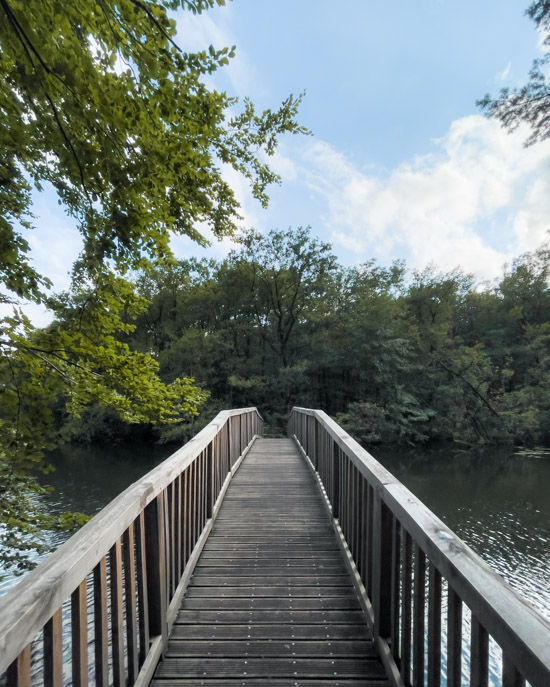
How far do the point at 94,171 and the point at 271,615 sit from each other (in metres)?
3.19

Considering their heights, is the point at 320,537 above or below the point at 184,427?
above

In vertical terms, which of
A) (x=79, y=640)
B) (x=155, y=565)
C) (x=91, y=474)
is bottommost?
(x=91, y=474)

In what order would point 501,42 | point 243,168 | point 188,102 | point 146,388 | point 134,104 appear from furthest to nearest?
point 501,42 < point 243,168 < point 146,388 < point 188,102 < point 134,104

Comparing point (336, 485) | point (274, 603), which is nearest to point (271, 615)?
point (274, 603)

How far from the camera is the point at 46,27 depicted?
183 cm

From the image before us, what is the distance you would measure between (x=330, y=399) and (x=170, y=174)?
71.9 ft

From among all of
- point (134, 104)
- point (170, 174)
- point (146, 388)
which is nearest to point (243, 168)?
point (170, 174)

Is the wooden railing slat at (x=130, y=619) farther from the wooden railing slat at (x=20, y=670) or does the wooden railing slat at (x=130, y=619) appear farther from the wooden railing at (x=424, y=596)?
the wooden railing at (x=424, y=596)

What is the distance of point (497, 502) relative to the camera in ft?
36.9

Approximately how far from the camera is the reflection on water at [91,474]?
35.8 feet

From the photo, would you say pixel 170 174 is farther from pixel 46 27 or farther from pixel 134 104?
pixel 46 27

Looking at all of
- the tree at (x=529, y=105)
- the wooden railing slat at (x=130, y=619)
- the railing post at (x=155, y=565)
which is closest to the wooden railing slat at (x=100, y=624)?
the wooden railing slat at (x=130, y=619)

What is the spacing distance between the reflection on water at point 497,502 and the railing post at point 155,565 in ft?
15.2

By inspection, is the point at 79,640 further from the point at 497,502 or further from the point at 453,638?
the point at 497,502
